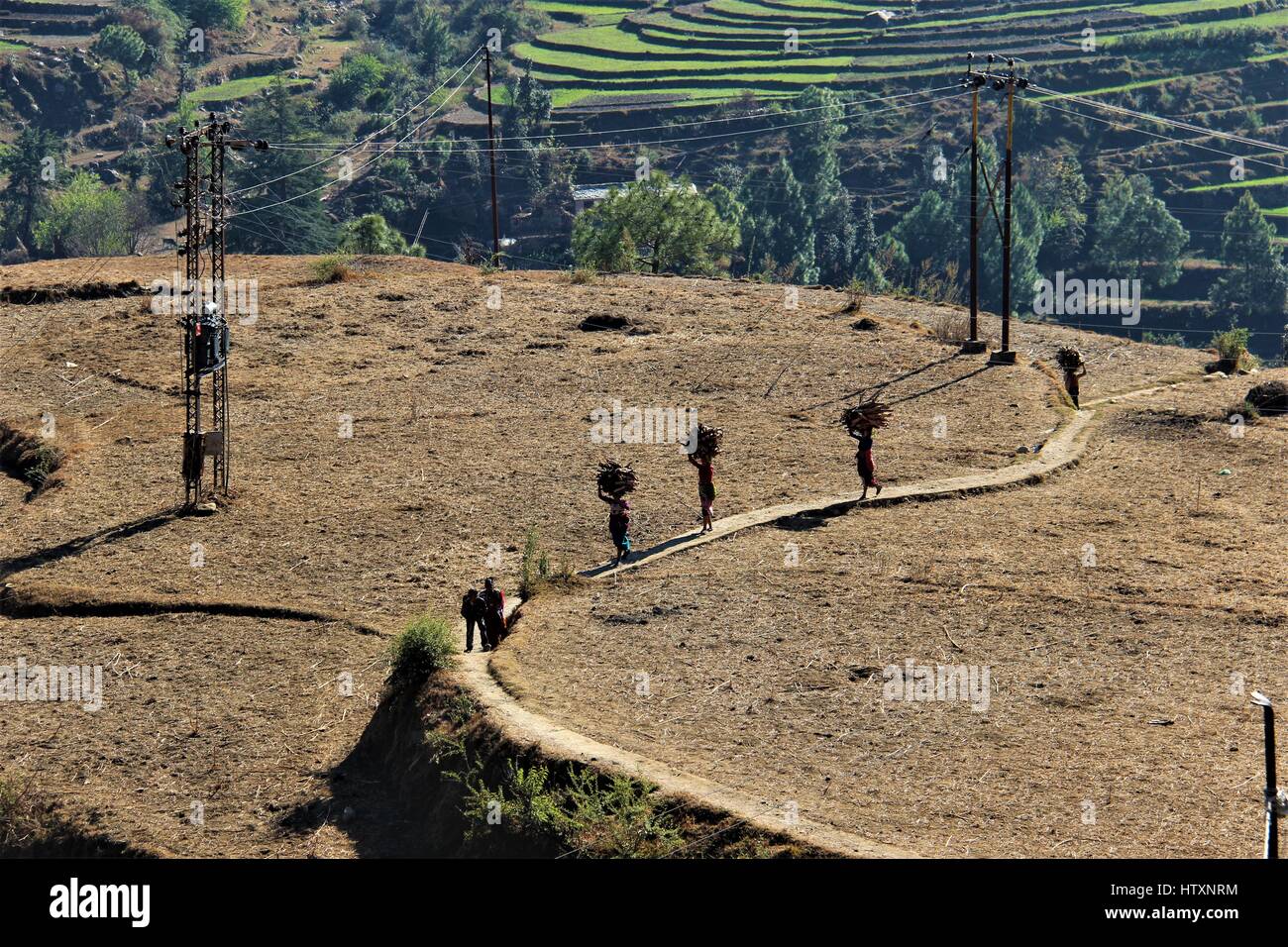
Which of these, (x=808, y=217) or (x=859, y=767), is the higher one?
(x=808, y=217)

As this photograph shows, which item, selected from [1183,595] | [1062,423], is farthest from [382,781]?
[1062,423]

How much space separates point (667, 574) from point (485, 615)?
3.78 m

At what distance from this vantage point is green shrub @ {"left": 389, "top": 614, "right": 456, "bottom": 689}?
23.7 metres

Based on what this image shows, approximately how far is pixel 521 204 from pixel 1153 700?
383 ft

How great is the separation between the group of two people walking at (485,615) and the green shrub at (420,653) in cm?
154

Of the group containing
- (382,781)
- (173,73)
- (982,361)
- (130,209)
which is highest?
Answer: (173,73)

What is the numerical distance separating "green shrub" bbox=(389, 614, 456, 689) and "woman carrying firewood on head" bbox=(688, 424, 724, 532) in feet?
23.5

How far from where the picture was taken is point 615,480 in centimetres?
2842

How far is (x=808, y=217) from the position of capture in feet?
429

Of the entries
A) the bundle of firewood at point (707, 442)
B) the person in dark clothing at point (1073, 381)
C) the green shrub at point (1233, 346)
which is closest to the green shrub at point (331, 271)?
the person in dark clothing at point (1073, 381)

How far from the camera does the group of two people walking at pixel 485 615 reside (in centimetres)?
2539

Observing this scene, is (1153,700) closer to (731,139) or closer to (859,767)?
(859,767)

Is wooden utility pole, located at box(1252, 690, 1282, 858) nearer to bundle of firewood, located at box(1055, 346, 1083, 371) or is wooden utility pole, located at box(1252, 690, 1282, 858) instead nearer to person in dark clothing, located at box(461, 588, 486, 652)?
person in dark clothing, located at box(461, 588, 486, 652)

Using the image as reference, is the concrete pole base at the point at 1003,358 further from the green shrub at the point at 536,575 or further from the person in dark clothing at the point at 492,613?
the person in dark clothing at the point at 492,613
